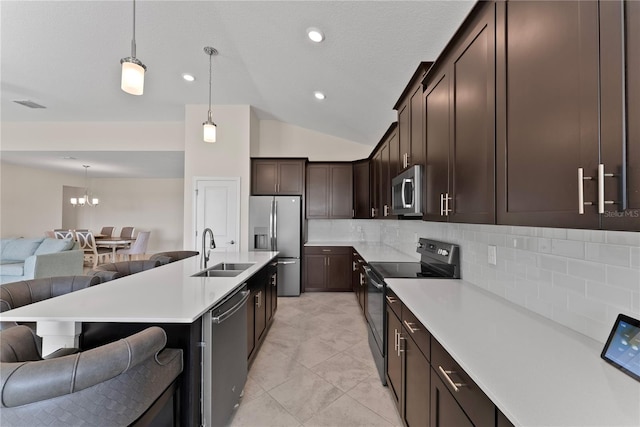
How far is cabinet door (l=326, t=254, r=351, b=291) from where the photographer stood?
490 cm

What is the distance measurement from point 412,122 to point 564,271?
4.83 ft

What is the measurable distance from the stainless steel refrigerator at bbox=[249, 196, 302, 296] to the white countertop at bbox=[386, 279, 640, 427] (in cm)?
347

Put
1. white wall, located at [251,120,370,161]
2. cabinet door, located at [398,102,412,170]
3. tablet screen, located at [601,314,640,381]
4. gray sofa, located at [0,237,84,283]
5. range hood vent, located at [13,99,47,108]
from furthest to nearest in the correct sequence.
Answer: white wall, located at [251,120,370,161] < range hood vent, located at [13,99,47,108] < gray sofa, located at [0,237,84,283] < cabinet door, located at [398,102,412,170] < tablet screen, located at [601,314,640,381]

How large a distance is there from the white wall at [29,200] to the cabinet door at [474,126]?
10478mm

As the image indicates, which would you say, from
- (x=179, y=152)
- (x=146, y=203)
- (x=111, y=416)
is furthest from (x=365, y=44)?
(x=146, y=203)

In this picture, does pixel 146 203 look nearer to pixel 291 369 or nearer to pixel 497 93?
pixel 291 369

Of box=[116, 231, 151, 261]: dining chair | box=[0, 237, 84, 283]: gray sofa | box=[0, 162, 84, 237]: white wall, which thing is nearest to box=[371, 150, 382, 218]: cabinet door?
box=[0, 237, 84, 283]: gray sofa

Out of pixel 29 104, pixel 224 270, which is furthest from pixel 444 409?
pixel 29 104

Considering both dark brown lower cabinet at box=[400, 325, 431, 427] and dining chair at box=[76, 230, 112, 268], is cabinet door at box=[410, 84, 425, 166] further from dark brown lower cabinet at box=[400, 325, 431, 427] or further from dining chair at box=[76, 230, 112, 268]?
dining chair at box=[76, 230, 112, 268]

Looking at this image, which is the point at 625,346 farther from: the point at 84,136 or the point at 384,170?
the point at 84,136

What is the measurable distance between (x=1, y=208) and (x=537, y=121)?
1080 cm

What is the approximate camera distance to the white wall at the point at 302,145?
540 centimetres

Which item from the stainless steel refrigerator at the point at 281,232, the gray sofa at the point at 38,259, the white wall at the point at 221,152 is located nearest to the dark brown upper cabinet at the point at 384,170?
the stainless steel refrigerator at the point at 281,232

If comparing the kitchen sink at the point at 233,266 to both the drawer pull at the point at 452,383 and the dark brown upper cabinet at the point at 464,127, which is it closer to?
the dark brown upper cabinet at the point at 464,127
